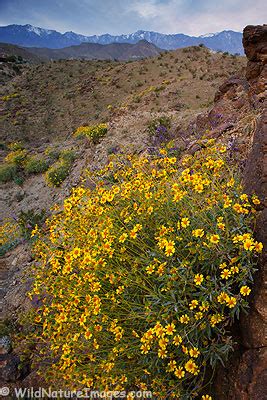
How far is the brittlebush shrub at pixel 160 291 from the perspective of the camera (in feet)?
6.87

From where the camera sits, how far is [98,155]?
363 inches

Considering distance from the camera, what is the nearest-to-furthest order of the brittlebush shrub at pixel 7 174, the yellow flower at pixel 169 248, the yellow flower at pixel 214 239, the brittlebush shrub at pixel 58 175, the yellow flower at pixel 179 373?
the yellow flower at pixel 179 373, the yellow flower at pixel 214 239, the yellow flower at pixel 169 248, the brittlebush shrub at pixel 58 175, the brittlebush shrub at pixel 7 174

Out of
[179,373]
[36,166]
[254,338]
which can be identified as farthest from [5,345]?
[36,166]

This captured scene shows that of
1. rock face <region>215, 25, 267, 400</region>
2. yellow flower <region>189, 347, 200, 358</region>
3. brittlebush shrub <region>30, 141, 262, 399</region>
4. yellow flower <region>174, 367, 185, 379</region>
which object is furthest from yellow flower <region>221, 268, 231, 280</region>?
yellow flower <region>174, 367, 185, 379</region>

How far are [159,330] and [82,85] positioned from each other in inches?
1037

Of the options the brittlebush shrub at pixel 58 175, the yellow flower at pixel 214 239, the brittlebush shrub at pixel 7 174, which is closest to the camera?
the yellow flower at pixel 214 239

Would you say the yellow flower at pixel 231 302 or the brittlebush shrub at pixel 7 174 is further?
the brittlebush shrub at pixel 7 174

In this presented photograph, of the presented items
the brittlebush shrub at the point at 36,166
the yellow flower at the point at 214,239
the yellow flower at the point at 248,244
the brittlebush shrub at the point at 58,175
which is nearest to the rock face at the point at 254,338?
the yellow flower at the point at 248,244

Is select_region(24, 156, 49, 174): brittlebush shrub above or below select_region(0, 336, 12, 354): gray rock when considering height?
below

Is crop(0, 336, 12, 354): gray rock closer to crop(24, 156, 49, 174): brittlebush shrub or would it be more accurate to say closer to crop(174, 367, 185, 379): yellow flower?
crop(174, 367, 185, 379): yellow flower

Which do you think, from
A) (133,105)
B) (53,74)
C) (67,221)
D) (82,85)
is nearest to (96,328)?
(67,221)

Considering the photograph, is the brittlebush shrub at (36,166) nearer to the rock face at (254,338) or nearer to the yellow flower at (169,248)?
the rock face at (254,338)

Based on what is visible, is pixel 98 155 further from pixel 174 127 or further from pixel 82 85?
pixel 82 85

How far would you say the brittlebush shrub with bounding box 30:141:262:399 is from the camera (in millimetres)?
2094
